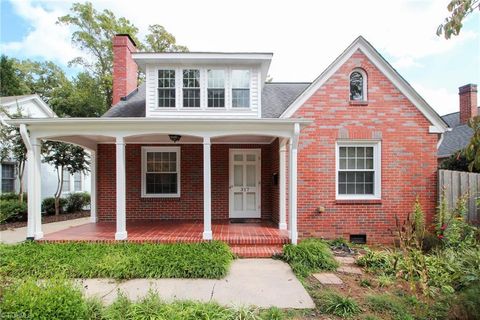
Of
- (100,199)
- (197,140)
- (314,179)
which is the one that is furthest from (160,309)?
(100,199)

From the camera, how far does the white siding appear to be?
902 centimetres

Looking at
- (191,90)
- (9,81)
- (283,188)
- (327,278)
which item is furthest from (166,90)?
(9,81)

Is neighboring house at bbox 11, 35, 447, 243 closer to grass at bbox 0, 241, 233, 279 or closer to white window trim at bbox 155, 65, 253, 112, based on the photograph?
white window trim at bbox 155, 65, 253, 112

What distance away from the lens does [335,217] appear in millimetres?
8336

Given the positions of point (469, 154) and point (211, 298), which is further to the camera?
point (211, 298)

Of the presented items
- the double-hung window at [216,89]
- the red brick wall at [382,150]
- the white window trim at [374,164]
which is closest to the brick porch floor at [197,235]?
the red brick wall at [382,150]

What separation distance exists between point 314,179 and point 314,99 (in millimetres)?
2458

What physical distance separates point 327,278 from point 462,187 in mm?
5399

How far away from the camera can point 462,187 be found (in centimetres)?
788

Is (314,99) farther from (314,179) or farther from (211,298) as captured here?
(211,298)

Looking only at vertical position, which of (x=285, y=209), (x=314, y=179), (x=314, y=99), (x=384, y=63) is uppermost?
(x=384, y=63)

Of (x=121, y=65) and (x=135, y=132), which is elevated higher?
(x=121, y=65)

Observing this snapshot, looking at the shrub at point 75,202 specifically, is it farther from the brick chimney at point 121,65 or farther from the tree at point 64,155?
the brick chimney at point 121,65

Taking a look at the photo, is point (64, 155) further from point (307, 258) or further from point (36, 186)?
point (307, 258)
